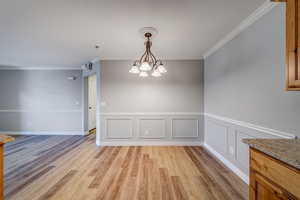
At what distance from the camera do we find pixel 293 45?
108 centimetres

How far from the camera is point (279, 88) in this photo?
1644 mm

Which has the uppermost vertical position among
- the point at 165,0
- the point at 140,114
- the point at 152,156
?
the point at 165,0

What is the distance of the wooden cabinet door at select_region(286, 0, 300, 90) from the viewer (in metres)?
1.05

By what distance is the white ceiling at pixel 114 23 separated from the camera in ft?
5.82

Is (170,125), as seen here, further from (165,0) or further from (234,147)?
(165,0)

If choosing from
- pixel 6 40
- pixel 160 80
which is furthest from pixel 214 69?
pixel 6 40

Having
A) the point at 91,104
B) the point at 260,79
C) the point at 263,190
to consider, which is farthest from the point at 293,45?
the point at 91,104

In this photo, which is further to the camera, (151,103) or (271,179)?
(151,103)

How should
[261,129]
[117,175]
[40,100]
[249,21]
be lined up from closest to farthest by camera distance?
[261,129], [249,21], [117,175], [40,100]

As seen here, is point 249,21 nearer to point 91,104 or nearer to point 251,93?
point 251,93

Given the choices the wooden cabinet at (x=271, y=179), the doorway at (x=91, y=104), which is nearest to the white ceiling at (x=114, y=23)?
the wooden cabinet at (x=271, y=179)

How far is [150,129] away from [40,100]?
4.35 meters

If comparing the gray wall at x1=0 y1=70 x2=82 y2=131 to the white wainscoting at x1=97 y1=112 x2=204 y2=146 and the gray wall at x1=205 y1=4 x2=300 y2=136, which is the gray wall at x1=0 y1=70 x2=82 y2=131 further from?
the gray wall at x1=205 y1=4 x2=300 y2=136

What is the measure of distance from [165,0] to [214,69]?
2197mm
